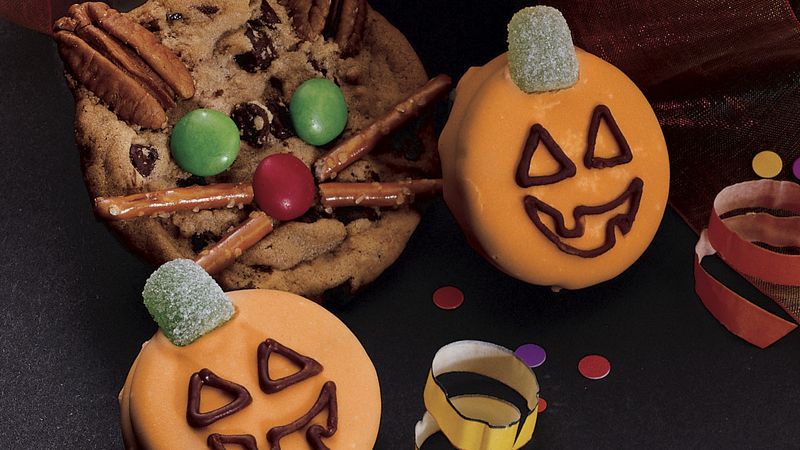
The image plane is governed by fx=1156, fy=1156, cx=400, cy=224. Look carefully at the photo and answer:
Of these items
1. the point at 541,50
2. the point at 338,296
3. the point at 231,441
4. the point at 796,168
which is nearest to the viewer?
the point at 231,441

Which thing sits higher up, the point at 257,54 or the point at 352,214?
the point at 257,54

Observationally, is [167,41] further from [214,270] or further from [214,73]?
[214,270]

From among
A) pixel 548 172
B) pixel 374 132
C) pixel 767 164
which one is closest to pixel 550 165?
pixel 548 172

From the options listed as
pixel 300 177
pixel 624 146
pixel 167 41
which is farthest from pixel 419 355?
pixel 167 41

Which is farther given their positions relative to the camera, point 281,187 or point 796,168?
point 796,168

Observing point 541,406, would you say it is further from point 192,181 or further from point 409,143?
point 192,181

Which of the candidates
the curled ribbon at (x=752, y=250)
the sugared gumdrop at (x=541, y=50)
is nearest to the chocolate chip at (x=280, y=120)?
the sugared gumdrop at (x=541, y=50)

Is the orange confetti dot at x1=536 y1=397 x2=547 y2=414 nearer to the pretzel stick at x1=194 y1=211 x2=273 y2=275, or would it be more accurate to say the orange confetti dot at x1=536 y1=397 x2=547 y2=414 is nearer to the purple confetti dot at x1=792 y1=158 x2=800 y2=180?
the pretzel stick at x1=194 y1=211 x2=273 y2=275
